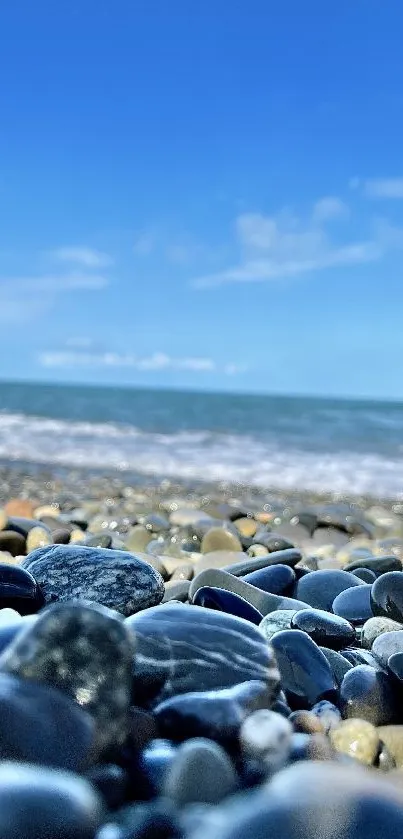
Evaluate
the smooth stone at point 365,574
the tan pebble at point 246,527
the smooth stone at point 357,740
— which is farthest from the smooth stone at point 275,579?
the tan pebble at point 246,527

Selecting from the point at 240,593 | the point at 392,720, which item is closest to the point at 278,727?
the point at 392,720

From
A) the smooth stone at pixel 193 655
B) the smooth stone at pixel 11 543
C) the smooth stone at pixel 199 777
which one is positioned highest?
the smooth stone at pixel 193 655

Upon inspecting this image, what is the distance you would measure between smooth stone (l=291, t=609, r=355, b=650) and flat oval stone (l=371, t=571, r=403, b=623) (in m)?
0.39

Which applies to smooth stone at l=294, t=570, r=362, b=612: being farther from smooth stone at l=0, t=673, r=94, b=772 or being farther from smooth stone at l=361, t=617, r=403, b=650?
smooth stone at l=0, t=673, r=94, b=772

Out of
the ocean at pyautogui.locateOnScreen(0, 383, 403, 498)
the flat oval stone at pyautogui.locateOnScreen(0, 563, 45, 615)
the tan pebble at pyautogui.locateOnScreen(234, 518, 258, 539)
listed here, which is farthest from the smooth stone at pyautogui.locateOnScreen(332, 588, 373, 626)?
the ocean at pyautogui.locateOnScreen(0, 383, 403, 498)

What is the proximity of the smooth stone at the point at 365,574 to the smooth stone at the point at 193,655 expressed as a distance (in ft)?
5.52

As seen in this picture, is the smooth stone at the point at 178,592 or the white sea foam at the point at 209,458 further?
the white sea foam at the point at 209,458

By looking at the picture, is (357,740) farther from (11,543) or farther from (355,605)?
(11,543)

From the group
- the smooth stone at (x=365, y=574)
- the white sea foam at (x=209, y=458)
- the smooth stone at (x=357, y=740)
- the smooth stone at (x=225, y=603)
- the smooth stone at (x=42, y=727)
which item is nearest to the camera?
the smooth stone at (x=42, y=727)

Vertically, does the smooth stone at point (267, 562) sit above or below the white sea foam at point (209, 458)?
above

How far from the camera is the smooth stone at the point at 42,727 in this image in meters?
1.58

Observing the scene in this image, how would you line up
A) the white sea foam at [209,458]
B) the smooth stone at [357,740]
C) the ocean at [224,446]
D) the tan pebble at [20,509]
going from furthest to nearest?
1. the ocean at [224,446]
2. the white sea foam at [209,458]
3. the tan pebble at [20,509]
4. the smooth stone at [357,740]

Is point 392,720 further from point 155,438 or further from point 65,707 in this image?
point 155,438

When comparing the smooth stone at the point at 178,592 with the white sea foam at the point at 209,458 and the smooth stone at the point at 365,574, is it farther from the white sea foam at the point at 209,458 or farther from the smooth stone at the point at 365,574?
the white sea foam at the point at 209,458
